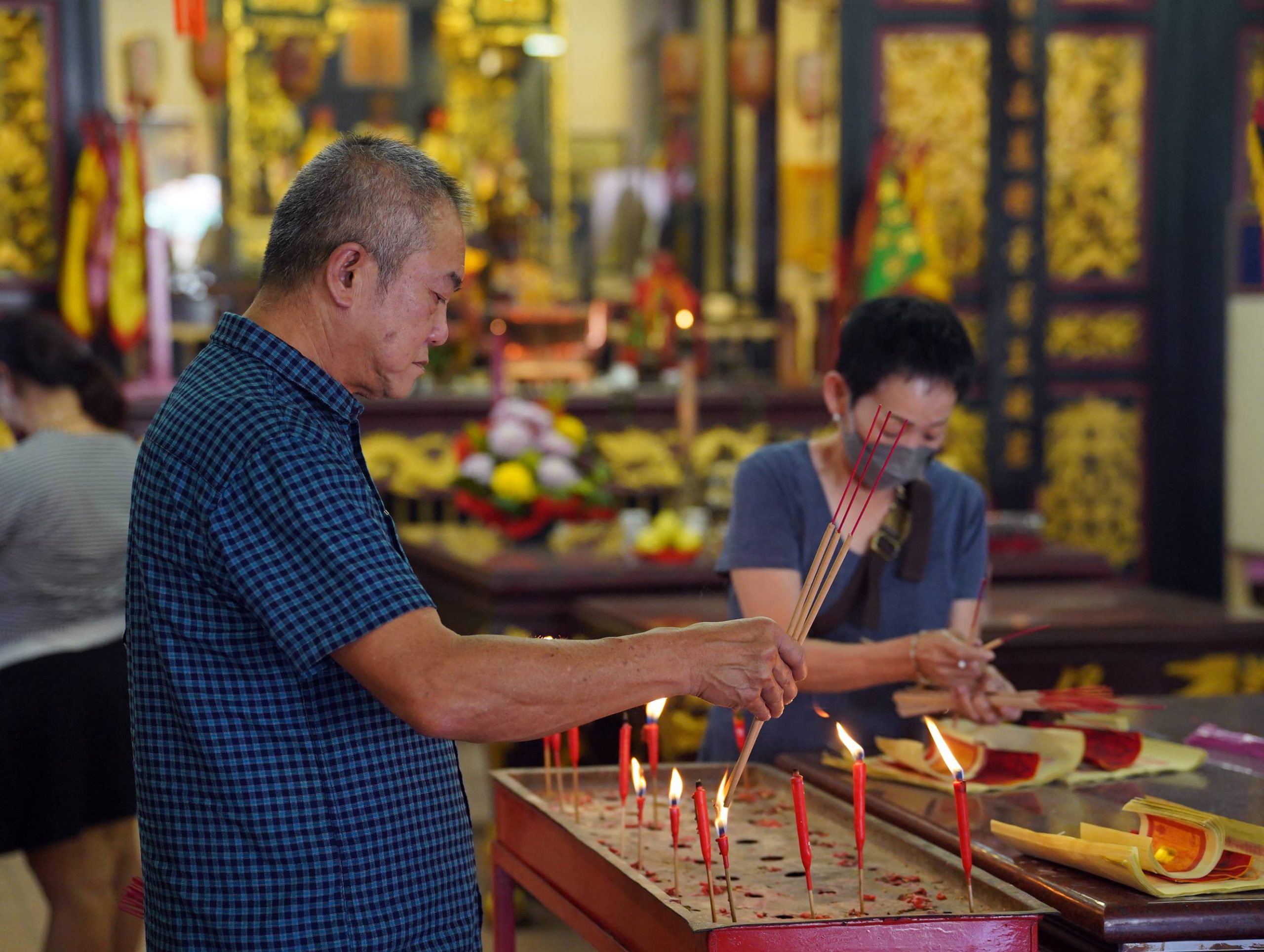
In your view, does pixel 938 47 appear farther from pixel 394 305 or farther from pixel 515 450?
pixel 394 305

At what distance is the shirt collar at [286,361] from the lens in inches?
57.2

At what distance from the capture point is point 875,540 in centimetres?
229

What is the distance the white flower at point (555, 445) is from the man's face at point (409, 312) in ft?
9.31

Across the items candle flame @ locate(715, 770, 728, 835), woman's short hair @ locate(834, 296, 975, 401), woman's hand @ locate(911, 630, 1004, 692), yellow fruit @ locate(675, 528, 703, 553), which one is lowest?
yellow fruit @ locate(675, 528, 703, 553)

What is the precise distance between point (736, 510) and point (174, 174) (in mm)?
8330

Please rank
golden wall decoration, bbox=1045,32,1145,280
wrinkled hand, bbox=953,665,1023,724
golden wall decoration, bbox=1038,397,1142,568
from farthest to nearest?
golden wall decoration, bbox=1038,397,1142,568 → golden wall decoration, bbox=1045,32,1145,280 → wrinkled hand, bbox=953,665,1023,724

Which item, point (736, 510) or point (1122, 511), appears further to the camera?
point (1122, 511)

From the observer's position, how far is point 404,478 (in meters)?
6.50

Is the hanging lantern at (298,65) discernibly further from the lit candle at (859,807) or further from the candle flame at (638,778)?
the lit candle at (859,807)

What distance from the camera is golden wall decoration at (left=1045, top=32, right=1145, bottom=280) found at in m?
7.10

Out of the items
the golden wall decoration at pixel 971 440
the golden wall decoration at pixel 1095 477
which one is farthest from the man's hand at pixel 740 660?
the golden wall decoration at pixel 1095 477

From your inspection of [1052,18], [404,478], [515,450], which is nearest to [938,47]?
[1052,18]

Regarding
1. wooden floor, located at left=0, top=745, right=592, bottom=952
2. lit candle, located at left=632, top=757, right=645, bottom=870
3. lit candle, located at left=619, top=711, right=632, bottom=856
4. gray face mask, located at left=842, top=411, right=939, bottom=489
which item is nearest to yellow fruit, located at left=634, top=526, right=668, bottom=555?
wooden floor, located at left=0, top=745, right=592, bottom=952

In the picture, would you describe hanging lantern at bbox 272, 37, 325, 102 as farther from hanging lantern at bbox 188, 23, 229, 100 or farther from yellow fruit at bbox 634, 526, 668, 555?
yellow fruit at bbox 634, 526, 668, 555
